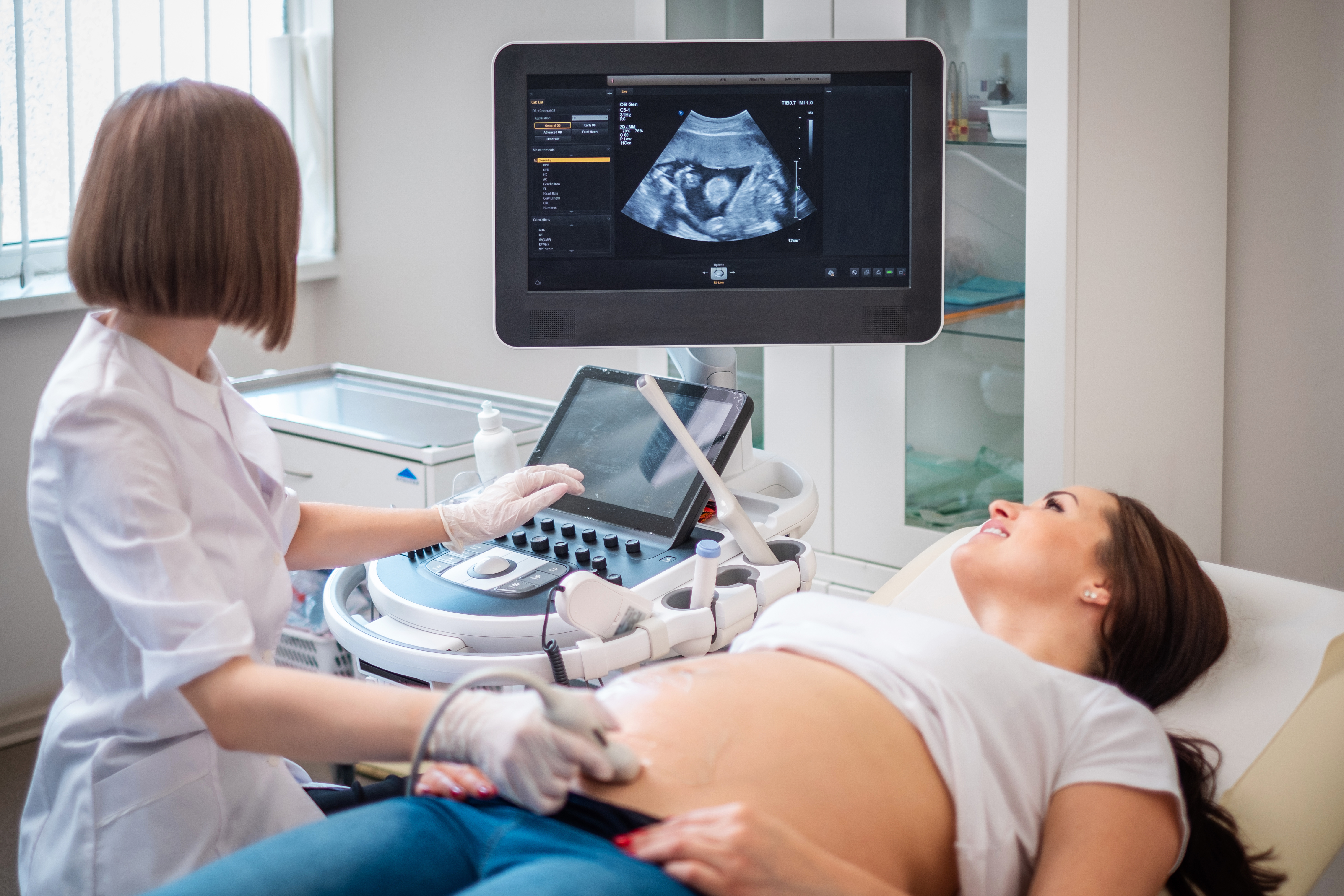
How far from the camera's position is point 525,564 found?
1504mm

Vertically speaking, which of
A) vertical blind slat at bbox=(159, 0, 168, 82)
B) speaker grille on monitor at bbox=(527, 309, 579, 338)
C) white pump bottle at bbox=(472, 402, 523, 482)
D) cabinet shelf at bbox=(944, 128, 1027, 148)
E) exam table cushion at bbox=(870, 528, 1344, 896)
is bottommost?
exam table cushion at bbox=(870, 528, 1344, 896)

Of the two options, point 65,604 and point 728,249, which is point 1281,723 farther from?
point 65,604

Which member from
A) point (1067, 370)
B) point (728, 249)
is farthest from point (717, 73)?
point (1067, 370)

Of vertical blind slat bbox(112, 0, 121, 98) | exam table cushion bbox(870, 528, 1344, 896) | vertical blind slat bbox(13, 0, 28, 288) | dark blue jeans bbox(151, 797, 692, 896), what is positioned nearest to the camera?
dark blue jeans bbox(151, 797, 692, 896)

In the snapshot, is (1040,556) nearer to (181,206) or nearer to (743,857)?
(743,857)

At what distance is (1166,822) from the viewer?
114cm

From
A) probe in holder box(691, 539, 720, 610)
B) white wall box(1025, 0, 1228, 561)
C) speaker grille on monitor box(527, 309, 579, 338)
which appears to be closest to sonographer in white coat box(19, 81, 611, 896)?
probe in holder box(691, 539, 720, 610)

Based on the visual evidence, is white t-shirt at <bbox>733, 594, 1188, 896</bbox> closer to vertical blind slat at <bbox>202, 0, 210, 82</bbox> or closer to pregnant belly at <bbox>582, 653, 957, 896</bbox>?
pregnant belly at <bbox>582, 653, 957, 896</bbox>

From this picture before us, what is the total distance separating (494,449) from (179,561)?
0.80m

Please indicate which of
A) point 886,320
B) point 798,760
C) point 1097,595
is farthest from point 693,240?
point 798,760

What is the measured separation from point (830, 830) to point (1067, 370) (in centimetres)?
109

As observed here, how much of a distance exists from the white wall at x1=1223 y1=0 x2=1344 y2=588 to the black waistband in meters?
1.66

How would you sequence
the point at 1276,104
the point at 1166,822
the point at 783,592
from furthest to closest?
1. the point at 1276,104
2. the point at 783,592
3. the point at 1166,822

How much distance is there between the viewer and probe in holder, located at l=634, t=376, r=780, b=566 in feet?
5.00
